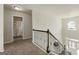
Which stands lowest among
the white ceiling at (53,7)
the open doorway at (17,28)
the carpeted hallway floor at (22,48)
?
the carpeted hallway floor at (22,48)

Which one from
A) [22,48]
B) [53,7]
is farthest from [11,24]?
[53,7]

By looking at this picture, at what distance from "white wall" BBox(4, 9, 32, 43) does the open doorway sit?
5cm

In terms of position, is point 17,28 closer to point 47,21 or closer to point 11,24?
point 11,24

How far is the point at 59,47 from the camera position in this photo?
177 cm

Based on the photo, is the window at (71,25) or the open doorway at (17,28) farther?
the open doorway at (17,28)

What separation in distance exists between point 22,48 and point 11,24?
43 centimetres

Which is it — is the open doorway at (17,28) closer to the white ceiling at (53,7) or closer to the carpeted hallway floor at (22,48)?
the carpeted hallway floor at (22,48)

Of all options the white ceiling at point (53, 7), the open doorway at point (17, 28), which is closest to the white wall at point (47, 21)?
the white ceiling at point (53, 7)

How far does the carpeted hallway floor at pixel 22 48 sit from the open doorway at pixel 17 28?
0.08 meters

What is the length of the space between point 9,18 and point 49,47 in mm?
789

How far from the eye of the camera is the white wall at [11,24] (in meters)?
1.78

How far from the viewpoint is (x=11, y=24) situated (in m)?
1.84
